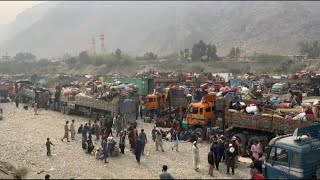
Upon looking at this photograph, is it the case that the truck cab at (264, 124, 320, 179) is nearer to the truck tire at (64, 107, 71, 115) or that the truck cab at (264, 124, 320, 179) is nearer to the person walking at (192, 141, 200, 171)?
the person walking at (192, 141, 200, 171)

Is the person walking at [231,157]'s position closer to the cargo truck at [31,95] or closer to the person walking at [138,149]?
the person walking at [138,149]

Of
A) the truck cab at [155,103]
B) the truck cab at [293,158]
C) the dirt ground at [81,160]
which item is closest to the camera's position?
the truck cab at [293,158]

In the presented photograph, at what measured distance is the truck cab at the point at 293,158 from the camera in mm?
11598

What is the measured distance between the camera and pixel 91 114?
2709 cm

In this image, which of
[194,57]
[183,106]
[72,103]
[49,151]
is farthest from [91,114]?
[194,57]

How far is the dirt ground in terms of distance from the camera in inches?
547

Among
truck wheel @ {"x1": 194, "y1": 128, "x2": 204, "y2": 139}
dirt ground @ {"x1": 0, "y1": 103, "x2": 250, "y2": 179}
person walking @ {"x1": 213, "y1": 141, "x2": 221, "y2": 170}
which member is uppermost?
person walking @ {"x1": 213, "y1": 141, "x2": 221, "y2": 170}

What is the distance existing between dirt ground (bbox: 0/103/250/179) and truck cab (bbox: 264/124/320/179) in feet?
5.79

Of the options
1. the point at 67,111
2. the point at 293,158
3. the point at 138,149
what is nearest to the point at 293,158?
the point at 293,158

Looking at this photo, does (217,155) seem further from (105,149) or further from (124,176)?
(105,149)

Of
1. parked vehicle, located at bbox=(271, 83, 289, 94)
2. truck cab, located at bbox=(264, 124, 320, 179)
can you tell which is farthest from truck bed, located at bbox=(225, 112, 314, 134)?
parked vehicle, located at bbox=(271, 83, 289, 94)

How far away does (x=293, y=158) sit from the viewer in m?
11.7

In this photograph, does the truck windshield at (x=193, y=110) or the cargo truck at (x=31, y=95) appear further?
the cargo truck at (x=31, y=95)

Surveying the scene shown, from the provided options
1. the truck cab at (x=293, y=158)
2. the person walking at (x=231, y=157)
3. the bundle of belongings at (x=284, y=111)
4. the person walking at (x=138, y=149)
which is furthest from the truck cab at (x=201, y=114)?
the truck cab at (x=293, y=158)
